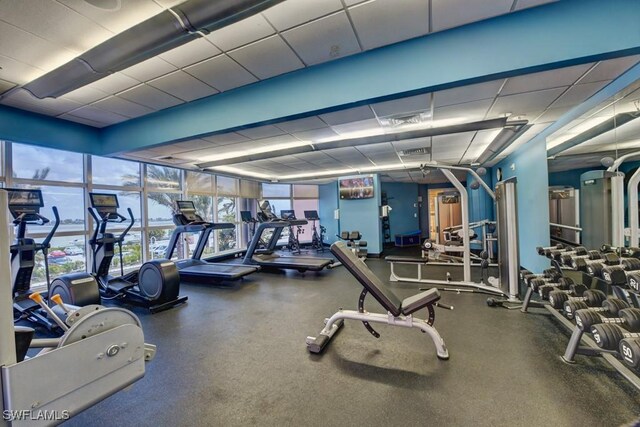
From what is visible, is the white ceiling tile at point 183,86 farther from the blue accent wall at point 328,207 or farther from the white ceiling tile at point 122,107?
the blue accent wall at point 328,207

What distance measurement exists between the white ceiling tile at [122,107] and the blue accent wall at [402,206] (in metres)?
8.03

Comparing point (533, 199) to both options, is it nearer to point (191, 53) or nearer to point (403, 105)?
point (403, 105)

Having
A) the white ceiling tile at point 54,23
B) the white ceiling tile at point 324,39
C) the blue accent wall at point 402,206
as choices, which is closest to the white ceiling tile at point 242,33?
the white ceiling tile at point 324,39

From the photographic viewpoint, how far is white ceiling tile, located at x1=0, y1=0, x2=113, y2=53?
6.12 ft

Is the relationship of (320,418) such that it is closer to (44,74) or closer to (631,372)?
(631,372)

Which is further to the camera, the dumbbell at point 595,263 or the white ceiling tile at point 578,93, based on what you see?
the white ceiling tile at point 578,93

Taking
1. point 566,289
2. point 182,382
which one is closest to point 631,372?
point 566,289

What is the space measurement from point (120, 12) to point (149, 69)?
76cm

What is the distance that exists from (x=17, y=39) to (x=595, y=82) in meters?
5.40

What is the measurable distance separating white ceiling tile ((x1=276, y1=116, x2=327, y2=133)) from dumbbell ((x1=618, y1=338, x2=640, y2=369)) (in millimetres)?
3477

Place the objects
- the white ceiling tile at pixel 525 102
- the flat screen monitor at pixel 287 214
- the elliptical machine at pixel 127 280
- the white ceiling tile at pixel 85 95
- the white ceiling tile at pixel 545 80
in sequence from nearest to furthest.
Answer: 1. the white ceiling tile at pixel 545 80
2. the white ceiling tile at pixel 525 102
3. the white ceiling tile at pixel 85 95
4. the elliptical machine at pixel 127 280
5. the flat screen monitor at pixel 287 214

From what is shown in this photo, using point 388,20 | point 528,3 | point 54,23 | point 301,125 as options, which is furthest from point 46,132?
point 528,3

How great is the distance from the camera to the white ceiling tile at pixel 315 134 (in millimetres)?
4146

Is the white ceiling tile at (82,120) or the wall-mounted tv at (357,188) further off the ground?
the white ceiling tile at (82,120)
